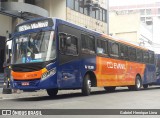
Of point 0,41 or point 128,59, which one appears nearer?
point 128,59

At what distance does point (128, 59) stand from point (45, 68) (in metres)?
9.93

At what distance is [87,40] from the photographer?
17.1m

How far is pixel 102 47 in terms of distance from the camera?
18.8m

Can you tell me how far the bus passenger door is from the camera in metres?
14.5

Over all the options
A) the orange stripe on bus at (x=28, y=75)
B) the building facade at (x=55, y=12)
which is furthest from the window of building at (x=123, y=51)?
the building facade at (x=55, y=12)

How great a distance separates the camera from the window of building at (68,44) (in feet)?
48.0

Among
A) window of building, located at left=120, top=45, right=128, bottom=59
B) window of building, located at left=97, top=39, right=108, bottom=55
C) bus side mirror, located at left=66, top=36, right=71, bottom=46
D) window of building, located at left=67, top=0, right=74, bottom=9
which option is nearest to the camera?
bus side mirror, located at left=66, top=36, right=71, bottom=46

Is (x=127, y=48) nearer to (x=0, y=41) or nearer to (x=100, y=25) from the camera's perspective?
(x=0, y=41)

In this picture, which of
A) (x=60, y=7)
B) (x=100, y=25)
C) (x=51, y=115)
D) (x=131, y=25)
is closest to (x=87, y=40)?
(x=51, y=115)

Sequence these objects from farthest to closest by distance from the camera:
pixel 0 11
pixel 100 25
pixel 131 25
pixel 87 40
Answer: pixel 131 25 < pixel 100 25 < pixel 0 11 < pixel 87 40

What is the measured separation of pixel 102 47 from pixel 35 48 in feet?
18.0

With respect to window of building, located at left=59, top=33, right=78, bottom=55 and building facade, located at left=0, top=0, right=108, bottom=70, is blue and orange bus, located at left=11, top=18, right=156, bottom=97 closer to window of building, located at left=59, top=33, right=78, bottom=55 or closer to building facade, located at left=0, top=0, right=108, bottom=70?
window of building, located at left=59, top=33, right=78, bottom=55

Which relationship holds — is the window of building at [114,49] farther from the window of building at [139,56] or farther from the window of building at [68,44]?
the window of building at [68,44]

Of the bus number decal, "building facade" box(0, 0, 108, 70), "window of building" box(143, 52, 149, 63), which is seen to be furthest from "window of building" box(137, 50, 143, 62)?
"building facade" box(0, 0, 108, 70)
